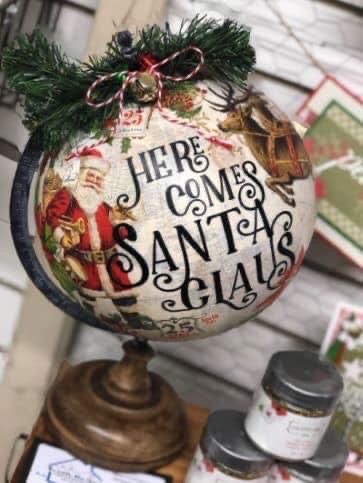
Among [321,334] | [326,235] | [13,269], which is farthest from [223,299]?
[13,269]

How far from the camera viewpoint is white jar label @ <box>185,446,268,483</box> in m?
0.88

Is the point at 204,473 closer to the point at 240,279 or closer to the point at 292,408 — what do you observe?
the point at 292,408

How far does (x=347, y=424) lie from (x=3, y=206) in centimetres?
58

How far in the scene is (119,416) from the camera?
94 cm

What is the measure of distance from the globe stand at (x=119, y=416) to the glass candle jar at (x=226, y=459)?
2.4 inches

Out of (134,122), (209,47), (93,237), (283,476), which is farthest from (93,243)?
(283,476)

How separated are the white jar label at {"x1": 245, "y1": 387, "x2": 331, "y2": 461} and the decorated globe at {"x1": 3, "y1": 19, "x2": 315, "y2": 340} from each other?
145 millimetres

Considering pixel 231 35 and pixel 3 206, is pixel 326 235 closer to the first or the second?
pixel 231 35

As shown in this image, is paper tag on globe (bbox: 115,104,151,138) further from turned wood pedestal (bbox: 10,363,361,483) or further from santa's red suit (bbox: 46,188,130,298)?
turned wood pedestal (bbox: 10,363,361,483)

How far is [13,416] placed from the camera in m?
1.21

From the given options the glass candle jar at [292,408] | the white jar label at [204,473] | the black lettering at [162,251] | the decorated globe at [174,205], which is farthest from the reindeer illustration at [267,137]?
the white jar label at [204,473]

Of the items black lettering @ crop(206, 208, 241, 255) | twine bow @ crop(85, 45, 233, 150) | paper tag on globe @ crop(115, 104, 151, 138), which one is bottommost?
black lettering @ crop(206, 208, 241, 255)

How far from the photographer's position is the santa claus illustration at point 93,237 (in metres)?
0.74

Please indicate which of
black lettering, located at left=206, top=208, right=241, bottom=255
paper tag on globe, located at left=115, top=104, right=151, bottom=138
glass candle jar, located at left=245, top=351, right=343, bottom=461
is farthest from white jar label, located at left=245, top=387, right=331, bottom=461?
paper tag on globe, located at left=115, top=104, right=151, bottom=138
